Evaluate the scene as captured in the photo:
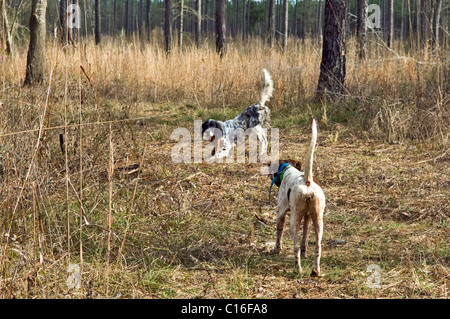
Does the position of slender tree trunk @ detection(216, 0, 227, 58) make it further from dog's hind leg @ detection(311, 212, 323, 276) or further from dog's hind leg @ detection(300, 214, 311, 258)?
dog's hind leg @ detection(311, 212, 323, 276)

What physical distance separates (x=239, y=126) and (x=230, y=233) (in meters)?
2.72

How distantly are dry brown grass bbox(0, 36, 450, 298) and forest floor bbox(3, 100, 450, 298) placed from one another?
1 centimetres

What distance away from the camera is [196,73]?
867 cm

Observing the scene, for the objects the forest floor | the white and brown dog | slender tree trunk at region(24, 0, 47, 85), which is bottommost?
the forest floor

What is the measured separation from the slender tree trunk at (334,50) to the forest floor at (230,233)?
2.41m

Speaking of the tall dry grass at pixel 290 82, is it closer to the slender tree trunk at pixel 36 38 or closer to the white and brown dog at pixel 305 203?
the slender tree trunk at pixel 36 38

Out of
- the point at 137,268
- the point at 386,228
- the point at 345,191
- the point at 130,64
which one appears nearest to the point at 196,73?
the point at 130,64

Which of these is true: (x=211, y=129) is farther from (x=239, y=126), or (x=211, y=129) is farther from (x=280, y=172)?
(x=280, y=172)

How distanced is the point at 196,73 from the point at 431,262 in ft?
→ 21.4

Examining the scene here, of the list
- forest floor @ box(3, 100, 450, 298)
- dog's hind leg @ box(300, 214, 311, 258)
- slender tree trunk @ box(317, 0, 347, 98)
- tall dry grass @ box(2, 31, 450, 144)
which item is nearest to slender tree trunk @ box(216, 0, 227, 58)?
tall dry grass @ box(2, 31, 450, 144)

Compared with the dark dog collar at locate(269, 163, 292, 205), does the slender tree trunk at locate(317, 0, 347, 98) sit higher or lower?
higher

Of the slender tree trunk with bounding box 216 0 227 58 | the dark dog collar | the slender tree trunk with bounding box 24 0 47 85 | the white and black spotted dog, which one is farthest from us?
the slender tree trunk with bounding box 216 0 227 58

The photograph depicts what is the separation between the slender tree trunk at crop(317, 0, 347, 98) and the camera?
7250 millimetres
